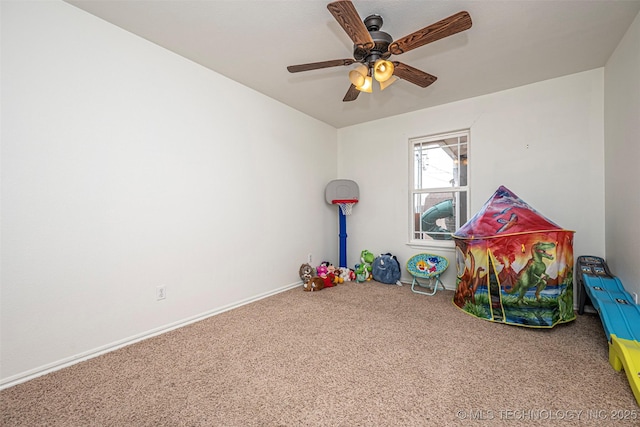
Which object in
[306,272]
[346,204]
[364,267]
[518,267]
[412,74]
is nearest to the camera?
[412,74]

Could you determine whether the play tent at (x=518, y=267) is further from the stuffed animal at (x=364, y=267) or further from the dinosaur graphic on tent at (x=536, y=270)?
the stuffed animal at (x=364, y=267)

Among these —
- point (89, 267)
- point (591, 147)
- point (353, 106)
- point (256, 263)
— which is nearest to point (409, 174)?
point (353, 106)

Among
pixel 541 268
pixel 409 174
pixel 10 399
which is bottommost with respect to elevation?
pixel 10 399

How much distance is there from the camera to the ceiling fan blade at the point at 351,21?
4.81ft

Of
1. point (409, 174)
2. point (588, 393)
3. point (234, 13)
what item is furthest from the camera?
point (409, 174)

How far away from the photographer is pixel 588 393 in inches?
59.0

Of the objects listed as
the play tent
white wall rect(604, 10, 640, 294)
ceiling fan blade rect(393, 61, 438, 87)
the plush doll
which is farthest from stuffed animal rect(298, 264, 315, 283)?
white wall rect(604, 10, 640, 294)

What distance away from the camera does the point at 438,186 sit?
3758 millimetres

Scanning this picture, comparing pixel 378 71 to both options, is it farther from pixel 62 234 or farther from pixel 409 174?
pixel 62 234

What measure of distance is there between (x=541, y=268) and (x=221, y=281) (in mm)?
2922

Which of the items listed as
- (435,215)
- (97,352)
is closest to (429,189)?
(435,215)

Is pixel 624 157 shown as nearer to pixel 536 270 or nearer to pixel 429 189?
pixel 536 270

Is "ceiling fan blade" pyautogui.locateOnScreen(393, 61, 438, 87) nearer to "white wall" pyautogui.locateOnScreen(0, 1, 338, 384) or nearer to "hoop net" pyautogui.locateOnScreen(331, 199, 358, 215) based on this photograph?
"white wall" pyautogui.locateOnScreen(0, 1, 338, 384)

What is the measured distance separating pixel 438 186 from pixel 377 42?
92.6 inches
